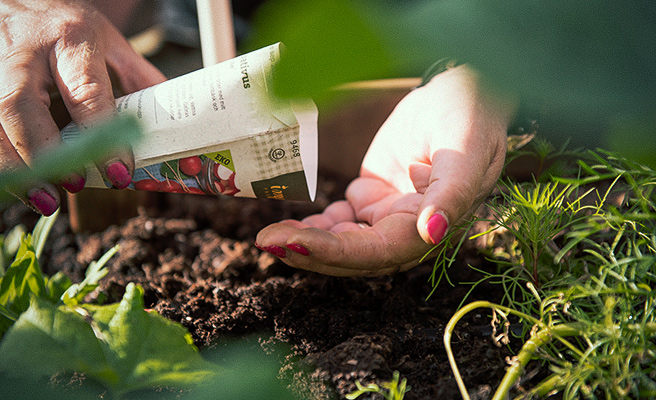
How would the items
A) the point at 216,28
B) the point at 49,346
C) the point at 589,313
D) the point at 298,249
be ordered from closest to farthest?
the point at 49,346 < the point at 589,313 < the point at 298,249 < the point at 216,28

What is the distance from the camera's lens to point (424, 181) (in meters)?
0.81

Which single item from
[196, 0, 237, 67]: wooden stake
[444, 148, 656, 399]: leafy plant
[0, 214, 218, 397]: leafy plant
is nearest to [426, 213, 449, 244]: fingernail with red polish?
[444, 148, 656, 399]: leafy plant

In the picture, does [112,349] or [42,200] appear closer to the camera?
[112,349]

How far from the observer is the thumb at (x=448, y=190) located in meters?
0.61

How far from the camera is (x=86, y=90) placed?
65 cm

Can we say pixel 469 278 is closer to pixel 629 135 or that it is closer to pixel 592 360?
pixel 592 360

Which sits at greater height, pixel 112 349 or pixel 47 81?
pixel 47 81

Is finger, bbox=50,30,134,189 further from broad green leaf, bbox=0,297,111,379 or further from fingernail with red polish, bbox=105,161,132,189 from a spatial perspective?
broad green leaf, bbox=0,297,111,379

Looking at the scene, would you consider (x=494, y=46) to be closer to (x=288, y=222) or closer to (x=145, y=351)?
(x=145, y=351)

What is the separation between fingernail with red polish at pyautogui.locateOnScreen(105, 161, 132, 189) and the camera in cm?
63

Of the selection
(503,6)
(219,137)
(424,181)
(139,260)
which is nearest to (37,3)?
(219,137)

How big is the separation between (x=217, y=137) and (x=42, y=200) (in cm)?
26

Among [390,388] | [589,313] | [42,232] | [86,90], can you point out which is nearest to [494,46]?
[390,388]

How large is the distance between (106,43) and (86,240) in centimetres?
60
